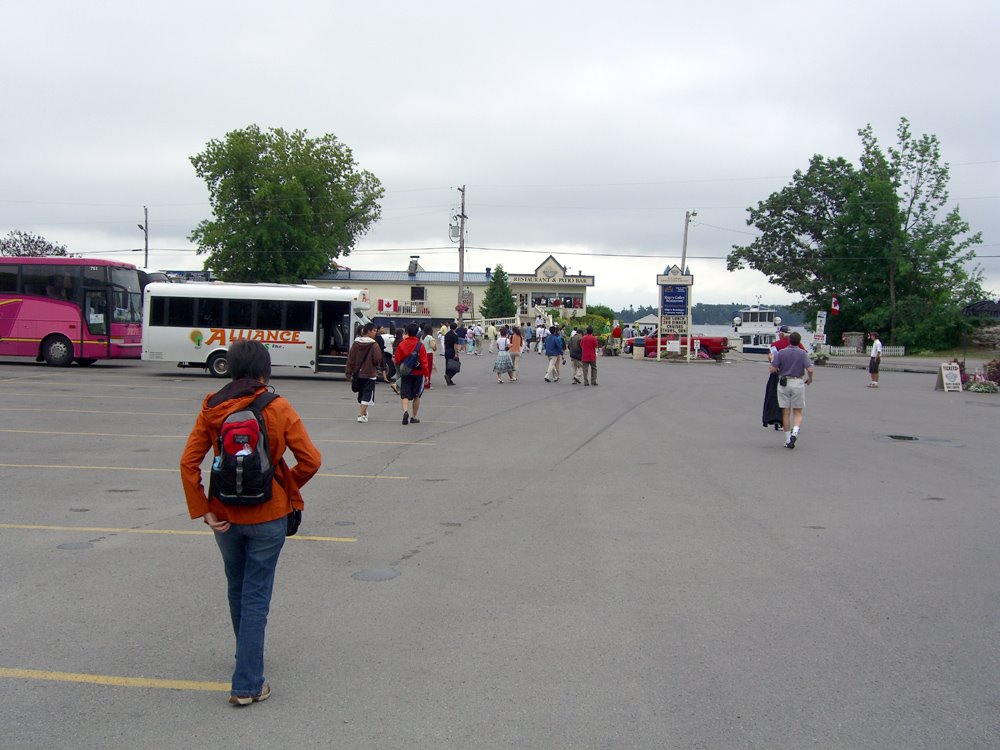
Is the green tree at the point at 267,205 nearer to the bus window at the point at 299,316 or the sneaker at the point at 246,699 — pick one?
the bus window at the point at 299,316

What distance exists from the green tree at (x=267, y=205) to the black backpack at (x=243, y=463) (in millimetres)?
61422

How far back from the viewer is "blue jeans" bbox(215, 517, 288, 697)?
13.6ft

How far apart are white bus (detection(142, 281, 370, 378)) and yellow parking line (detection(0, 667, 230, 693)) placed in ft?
73.2

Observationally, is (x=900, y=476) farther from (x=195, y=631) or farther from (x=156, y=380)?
(x=156, y=380)

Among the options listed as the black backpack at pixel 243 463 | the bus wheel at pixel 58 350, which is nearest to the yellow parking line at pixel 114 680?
the black backpack at pixel 243 463

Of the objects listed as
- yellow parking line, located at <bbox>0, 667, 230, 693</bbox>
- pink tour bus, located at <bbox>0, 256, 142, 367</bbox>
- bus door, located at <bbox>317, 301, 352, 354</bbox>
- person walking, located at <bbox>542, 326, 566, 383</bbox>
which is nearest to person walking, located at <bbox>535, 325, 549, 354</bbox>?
person walking, located at <bbox>542, 326, 566, 383</bbox>

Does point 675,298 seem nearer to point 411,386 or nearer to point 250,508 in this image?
point 411,386

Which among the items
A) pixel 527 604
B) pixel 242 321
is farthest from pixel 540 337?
pixel 527 604

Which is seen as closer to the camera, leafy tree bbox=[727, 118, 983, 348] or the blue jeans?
the blue jeans

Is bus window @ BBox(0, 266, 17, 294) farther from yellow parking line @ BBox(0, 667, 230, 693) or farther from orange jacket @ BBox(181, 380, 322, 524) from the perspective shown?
orange jacket @ BBox(181, 380, 322, 524)

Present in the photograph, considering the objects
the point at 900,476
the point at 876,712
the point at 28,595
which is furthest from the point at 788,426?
the point at 28,595

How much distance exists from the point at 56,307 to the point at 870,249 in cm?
5211

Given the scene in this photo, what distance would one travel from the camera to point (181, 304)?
1040 inches

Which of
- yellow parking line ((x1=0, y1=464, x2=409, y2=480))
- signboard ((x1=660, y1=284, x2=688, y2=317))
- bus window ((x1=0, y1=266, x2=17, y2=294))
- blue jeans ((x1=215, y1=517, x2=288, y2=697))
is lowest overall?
yellow parking line ((x1=0, y1=464, x2=409, y2=480))
